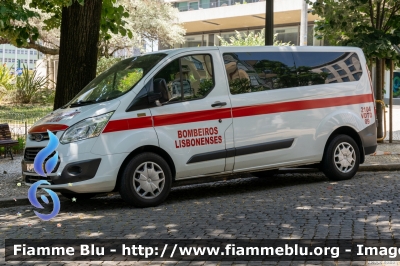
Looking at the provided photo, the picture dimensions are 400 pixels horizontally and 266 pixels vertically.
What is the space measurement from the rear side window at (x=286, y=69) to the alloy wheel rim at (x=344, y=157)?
1.03 metres

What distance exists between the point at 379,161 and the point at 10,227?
7494mm

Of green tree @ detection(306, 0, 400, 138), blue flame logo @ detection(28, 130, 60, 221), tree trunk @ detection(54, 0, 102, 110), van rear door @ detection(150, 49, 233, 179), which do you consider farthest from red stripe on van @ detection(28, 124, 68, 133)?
green tree @ detection(306, 0, 400, 138)

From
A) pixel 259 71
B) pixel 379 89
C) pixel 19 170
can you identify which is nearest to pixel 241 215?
pixel 259 71

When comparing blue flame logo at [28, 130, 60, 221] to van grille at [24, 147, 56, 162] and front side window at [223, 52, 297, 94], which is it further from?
front side window at [223, 52, 297, 94]

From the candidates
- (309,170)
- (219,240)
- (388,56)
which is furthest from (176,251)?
(388,56)

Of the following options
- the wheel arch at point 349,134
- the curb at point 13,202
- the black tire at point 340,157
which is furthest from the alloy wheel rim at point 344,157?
the curb at point 13,202

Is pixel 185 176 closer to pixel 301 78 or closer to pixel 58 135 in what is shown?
pixel 58 135

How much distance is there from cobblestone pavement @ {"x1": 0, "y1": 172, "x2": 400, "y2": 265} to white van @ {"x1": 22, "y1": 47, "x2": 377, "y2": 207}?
388mm

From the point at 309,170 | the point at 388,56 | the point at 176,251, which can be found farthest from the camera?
the point at 388,56

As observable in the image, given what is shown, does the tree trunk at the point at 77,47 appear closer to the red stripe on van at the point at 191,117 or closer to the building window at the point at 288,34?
the red stripe on van at the point at 191,117

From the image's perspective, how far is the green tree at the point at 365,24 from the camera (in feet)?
48.3

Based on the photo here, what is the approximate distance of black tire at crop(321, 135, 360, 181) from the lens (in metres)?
10.2

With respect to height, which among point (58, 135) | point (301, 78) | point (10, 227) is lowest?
point (10, 227)

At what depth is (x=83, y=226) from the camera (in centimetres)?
733
